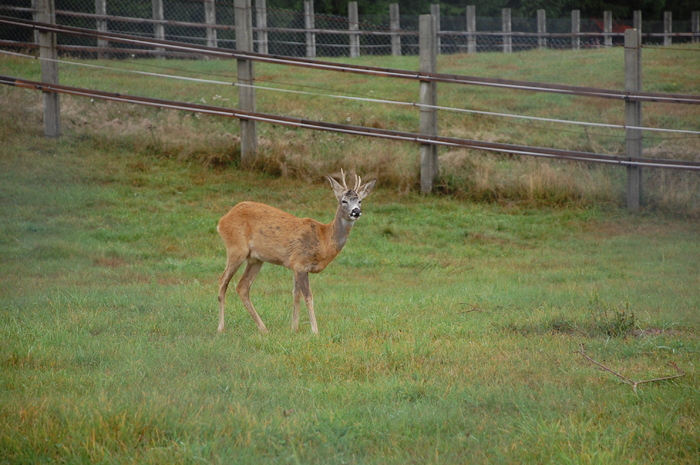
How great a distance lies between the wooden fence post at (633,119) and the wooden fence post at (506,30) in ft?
38.2

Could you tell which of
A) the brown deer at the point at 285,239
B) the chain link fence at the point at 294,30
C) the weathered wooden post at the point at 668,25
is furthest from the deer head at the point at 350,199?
the weathered wooden post at the point at 668,25

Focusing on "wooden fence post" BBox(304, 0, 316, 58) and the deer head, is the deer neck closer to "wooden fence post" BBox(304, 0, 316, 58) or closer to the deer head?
the deer head

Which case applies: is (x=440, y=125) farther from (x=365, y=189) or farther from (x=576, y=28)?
(x=576, y=28)

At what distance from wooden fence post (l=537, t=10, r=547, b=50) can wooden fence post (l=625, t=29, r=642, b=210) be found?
10.9 meters

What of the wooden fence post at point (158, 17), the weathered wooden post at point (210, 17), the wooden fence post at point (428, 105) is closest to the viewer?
the wooden fence post at point (428, 105)

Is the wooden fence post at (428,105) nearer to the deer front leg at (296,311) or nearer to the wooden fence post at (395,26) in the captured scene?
the deer front leg at (296,311)

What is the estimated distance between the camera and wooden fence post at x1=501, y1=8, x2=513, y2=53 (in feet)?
79.2

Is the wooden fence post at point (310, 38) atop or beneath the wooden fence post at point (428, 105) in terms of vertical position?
atop

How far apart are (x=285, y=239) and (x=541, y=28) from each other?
18.3 metres

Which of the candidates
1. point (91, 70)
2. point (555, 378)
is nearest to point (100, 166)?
point (91, 70)

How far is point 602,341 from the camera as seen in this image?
21.9 feet

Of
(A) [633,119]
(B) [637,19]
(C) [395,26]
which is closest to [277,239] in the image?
(A) [633,119]

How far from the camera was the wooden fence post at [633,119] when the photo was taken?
12227mm

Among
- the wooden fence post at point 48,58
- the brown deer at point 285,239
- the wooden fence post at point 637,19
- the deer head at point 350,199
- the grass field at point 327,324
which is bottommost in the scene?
the grass field at point 327,324
